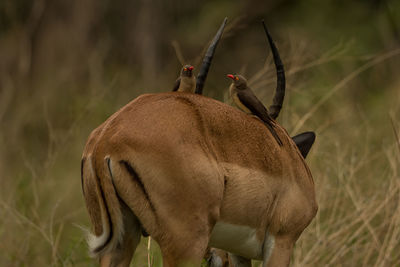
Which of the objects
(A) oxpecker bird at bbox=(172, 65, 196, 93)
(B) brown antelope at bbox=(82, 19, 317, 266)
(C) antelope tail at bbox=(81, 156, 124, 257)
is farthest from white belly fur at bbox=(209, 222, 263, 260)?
(A) oxpecker bird at bbox=(172, 65, 196, 93)

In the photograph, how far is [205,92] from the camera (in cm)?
1109

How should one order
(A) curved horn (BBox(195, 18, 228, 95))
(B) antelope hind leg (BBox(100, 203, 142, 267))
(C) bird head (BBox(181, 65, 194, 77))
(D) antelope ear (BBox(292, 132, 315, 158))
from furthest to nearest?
1. (D) antelope ear (BBox(292, 132, 315, 158))
2. (C) bird head (BBox(181, 65, 194, 77))
3. (A) curved horn (BBox(195, 18, 228, 95))
4. (B) antelope hind leg (BBox(100, 203, 142, 267))

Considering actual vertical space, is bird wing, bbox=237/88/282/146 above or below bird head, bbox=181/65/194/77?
below

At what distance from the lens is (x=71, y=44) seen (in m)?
16.0

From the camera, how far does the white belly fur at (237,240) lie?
4.27m

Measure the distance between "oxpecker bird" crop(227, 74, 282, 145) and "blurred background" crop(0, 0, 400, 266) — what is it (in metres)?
1.14

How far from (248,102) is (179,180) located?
3.86 feet

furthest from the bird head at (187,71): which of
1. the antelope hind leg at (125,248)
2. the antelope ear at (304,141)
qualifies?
the antelope hind leg at (125,248)

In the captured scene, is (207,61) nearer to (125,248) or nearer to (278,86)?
(278,86)

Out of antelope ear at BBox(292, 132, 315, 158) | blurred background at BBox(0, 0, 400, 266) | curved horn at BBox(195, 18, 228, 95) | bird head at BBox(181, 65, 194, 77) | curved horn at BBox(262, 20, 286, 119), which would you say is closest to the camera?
curved horn at BBox(195, 18, 228, 95)

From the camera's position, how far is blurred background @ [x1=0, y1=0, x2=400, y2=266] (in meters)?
6.46

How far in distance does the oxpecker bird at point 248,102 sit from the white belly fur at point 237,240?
64 centimetres

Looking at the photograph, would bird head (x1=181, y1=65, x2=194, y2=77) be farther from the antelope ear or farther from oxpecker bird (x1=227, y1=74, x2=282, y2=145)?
the antelope ear

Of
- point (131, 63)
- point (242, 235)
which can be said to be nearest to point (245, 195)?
point (242, 235)
